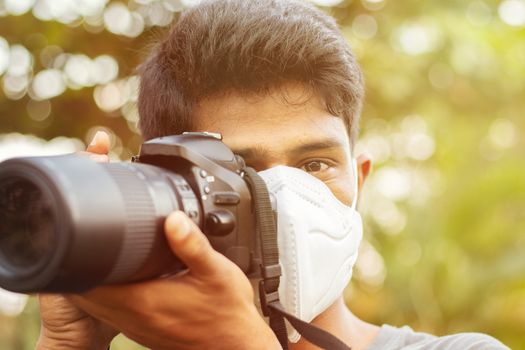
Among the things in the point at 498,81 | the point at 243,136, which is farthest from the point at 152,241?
the point at 498,81

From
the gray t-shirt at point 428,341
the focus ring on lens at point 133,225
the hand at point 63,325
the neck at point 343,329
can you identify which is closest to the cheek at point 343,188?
the neck at point 343,329

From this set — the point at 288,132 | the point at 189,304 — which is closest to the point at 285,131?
the point at 288,132

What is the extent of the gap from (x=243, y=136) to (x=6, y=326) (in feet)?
10.3

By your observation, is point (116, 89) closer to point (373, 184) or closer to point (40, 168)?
point (373, 184)

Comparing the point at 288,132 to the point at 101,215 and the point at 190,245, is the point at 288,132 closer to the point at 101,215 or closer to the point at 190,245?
the point at 190,245

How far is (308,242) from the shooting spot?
69.1 inches

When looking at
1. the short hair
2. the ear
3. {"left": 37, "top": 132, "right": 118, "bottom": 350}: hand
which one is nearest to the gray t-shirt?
the ear

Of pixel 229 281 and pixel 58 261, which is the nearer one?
pixel 58 261

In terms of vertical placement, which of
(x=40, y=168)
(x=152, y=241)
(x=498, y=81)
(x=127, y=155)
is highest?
(x=40, y=168)

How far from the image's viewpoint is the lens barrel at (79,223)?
1114mm

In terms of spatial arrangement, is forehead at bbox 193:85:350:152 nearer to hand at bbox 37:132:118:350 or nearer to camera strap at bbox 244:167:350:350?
camera strap at bbox 244:167:350:350

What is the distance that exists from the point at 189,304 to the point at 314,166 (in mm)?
742

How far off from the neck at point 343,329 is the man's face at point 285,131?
0.31 meters

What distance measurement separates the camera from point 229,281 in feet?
4.39
